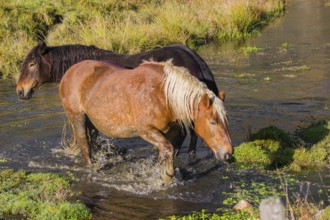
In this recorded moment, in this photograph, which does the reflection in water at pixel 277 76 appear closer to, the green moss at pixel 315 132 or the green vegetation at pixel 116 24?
the green moss at pixel 315 132

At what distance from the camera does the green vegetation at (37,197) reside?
6.37 m

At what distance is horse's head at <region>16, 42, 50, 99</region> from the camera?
9.38 meters

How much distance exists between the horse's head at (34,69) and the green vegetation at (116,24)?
554 cm

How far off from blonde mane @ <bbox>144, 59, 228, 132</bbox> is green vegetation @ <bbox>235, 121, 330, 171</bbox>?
172cm

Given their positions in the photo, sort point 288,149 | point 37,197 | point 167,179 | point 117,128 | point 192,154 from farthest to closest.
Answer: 1. point 192,154
2. point 288,149
3. point 117,128
4. point 167,179
5. point 37,197

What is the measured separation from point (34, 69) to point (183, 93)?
3.74 meters

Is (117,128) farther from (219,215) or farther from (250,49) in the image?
(250,49)

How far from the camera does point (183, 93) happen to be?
660 cm

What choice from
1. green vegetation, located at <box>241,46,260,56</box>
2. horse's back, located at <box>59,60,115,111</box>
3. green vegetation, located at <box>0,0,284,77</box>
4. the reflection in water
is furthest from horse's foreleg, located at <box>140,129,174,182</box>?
green vegetation, located at <box>241,46,260,56</box>

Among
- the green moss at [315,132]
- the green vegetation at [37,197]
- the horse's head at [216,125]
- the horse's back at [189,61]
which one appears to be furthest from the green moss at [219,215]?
the green moss at [315,132]

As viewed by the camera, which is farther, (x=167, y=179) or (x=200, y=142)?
(x=200, y=142)

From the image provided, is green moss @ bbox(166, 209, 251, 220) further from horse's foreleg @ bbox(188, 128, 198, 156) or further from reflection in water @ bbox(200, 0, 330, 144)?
reflection in water @ bbox(200, 0, 330, 144)

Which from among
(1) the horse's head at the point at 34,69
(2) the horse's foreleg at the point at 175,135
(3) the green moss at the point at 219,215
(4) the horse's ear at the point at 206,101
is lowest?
(3) the green moss at the point at 219,215

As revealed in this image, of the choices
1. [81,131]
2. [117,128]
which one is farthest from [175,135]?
[81,131]
